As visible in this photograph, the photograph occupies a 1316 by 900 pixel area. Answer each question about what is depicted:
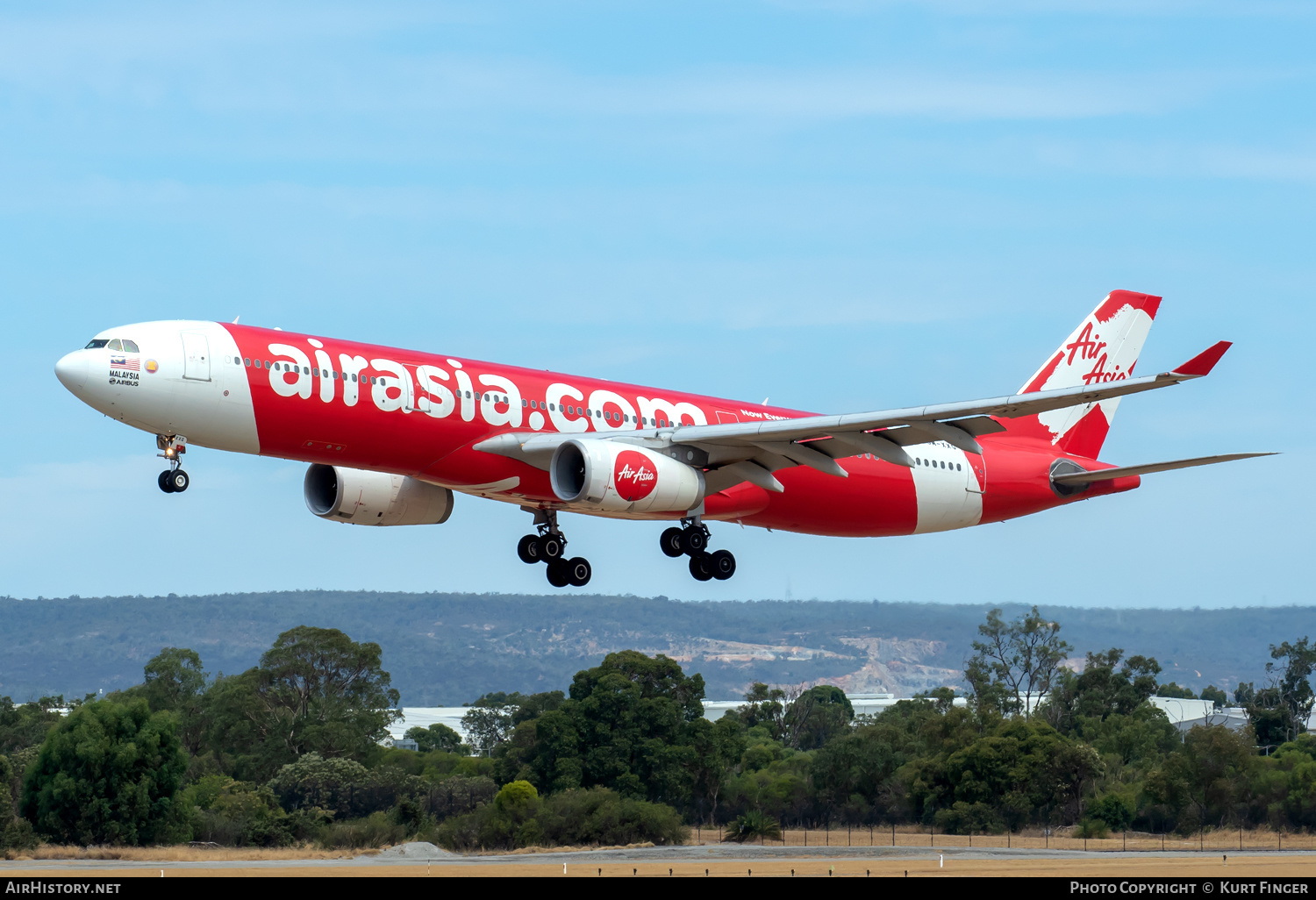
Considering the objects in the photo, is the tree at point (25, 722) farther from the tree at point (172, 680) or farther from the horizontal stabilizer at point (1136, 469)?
the horizontal stabilizer at point (1136, 469)

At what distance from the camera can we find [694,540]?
42.1 metres

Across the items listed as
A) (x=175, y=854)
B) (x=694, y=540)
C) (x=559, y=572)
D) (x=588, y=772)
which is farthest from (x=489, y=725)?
(x=694, y=540)

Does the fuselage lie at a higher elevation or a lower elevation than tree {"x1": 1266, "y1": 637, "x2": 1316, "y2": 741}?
higher

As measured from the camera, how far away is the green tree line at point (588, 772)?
8838 cm

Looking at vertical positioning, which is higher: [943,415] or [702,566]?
[943,415]

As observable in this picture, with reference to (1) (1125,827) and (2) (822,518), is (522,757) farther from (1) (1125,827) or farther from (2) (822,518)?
(2) (822,518)

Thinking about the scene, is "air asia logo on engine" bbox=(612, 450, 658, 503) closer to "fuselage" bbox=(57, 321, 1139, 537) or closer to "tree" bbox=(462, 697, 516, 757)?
"fuselage" bbox=(57, 321, 1139, 537)

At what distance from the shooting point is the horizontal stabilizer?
39581 millimetres

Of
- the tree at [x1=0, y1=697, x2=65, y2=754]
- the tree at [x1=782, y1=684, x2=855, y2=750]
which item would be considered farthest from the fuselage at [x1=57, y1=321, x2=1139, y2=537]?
the tree at [x1=782, y1=684, x2=855, y2=750]

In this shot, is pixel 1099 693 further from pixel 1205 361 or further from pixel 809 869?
pixel 1205 361

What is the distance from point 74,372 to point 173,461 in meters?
3.03

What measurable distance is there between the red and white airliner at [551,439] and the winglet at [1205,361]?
0.06 m

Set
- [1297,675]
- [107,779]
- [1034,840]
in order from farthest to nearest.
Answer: [1297,675] → [1034,840] → [107,779]

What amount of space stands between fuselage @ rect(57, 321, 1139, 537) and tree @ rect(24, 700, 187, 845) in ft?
178
